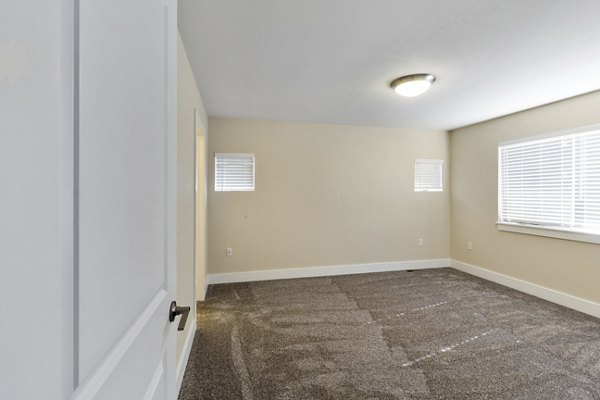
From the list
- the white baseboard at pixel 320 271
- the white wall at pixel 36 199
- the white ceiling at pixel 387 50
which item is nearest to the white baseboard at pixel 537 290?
the white baseboard at pixel 320 271

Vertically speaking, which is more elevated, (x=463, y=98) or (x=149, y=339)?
(x=463, y=98)

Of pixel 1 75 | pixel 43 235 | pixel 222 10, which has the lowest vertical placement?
pixel 43 235

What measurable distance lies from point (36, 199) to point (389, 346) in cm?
264

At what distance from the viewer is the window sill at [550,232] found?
301cm

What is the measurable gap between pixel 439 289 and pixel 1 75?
4.33 meters

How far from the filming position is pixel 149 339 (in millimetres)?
749

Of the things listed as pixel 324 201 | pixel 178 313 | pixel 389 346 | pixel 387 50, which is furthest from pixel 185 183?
pixel 324 201

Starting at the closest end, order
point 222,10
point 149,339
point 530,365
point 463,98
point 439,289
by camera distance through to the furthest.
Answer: point 149,339
point 222,10
point 530,365
point 463,98
point 439,289

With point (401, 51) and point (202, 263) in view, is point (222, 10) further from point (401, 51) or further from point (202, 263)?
point (202, 263)

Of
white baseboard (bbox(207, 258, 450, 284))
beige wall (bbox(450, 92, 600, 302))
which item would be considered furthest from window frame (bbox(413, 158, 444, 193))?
white baseboard (bbox(207, 258, 450, 284))

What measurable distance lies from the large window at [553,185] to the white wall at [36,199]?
14.2 feet

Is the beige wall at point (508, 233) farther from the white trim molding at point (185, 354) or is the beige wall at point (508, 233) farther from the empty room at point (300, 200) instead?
the white trim molding at point (185, 354)

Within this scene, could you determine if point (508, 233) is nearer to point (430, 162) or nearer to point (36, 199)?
point (430, 162)

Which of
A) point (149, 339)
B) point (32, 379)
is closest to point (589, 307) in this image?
point (149, 339)
